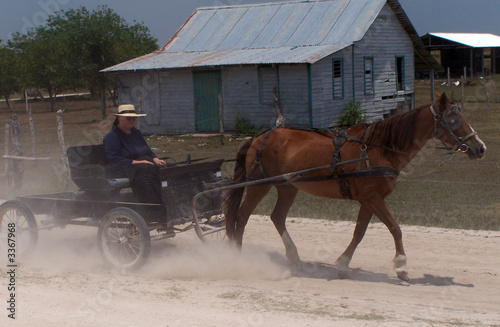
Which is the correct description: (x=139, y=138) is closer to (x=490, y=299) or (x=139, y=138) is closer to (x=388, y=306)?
(x=388, y=306)

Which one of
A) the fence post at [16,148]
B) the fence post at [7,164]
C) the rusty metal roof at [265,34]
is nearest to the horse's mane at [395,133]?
the fence post at [16,148]

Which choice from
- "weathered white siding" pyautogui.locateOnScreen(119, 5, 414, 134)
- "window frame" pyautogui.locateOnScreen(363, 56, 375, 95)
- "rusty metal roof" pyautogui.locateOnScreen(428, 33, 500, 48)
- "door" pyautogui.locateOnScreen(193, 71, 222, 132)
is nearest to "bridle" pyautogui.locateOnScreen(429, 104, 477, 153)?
"weathered white siding" pyautogui.locateOnScreen(119, 5, 414, 134)

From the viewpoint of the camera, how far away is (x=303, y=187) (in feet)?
22.8

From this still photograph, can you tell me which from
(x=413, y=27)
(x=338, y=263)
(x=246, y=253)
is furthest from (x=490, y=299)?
(x=413, y=27)

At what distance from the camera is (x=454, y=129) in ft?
20.5

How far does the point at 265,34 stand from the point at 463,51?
99.9ft

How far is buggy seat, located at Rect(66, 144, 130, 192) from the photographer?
7070 mm

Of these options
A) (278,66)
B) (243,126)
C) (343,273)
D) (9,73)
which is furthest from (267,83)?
(9,73)

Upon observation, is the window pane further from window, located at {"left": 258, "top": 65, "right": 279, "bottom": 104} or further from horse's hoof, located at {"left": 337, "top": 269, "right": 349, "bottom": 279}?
horse's hoof, located at {"left": 337, "top": 269, "right": 349, "bottom": 279}

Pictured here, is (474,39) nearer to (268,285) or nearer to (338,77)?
(338,77)

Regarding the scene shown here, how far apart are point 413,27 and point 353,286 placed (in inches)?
934

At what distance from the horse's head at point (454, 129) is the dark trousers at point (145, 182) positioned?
3.15 metres

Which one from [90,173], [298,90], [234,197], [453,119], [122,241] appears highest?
[298,90]

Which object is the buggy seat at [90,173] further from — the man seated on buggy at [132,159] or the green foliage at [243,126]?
the green foliage at [243,126]
